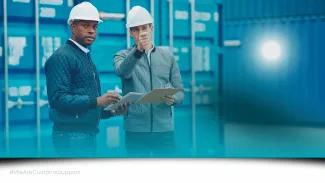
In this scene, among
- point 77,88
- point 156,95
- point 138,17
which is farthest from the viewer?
point 138,17

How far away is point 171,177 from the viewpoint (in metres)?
5.02

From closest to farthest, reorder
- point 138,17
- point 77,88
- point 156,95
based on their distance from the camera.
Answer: point 77,88, point 156,95, point 138,17

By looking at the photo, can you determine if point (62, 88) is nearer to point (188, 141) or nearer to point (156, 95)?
point (156, 95)

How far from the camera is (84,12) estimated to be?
4621 mm

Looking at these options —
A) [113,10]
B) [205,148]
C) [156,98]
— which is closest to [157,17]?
[113,10]

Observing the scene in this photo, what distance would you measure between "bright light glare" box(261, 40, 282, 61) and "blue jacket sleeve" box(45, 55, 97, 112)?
1.40 metres

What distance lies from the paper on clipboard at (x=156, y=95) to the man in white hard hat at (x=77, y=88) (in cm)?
18

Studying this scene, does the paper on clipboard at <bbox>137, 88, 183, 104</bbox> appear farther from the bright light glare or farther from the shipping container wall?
the bright light glare

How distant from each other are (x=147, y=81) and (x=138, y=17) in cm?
54

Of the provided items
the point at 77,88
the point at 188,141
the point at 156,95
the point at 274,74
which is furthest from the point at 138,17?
the point at 274,74

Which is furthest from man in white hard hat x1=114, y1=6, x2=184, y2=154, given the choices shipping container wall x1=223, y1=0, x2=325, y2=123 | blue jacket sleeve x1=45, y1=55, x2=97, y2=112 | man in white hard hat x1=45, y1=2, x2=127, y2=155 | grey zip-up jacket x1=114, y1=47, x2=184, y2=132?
shipping container wall x1=223, y1=0, x2=325, y2=123

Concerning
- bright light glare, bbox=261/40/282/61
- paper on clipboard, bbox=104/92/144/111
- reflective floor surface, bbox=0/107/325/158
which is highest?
bright light glare, bbox=261/40/282/61

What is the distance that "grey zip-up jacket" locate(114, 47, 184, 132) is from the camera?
15.0 ft

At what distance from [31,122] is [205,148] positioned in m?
1.37
